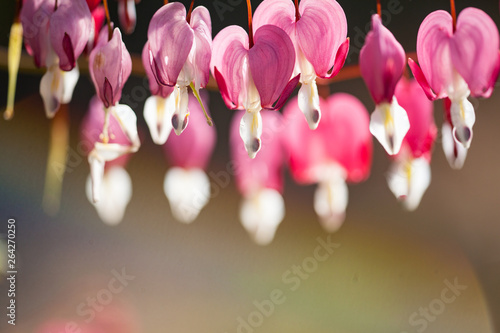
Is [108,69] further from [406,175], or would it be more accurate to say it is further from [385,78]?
[406,175]

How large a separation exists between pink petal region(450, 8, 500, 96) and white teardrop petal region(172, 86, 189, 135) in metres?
0.39

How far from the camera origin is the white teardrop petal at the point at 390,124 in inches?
26.6

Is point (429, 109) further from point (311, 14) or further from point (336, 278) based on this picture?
point (336, 278)

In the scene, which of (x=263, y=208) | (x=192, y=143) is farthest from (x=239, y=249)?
(x=192, y=143)

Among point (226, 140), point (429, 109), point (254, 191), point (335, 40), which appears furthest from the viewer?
point (226, 140)

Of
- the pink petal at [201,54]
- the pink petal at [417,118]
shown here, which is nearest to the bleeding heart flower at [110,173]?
the pink petal at [201,54]

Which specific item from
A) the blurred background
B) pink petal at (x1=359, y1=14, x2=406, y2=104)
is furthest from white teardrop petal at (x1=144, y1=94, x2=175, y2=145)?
the blurred background

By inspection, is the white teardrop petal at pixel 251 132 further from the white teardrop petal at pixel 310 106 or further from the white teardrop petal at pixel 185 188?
the white teardrop petal at pixel 185 188

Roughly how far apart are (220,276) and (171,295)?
0.15m

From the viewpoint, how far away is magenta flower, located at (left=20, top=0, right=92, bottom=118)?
77cm

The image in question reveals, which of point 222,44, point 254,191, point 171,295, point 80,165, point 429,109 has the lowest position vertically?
point 171,295

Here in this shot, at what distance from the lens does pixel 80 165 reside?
1394 mm

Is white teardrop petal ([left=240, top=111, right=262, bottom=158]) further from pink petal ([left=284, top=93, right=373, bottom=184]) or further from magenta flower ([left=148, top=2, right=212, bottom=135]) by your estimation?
pink petal ([left=284, top=93, right=373, bottom=184])

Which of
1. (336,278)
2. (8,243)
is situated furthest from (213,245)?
(8,243)
